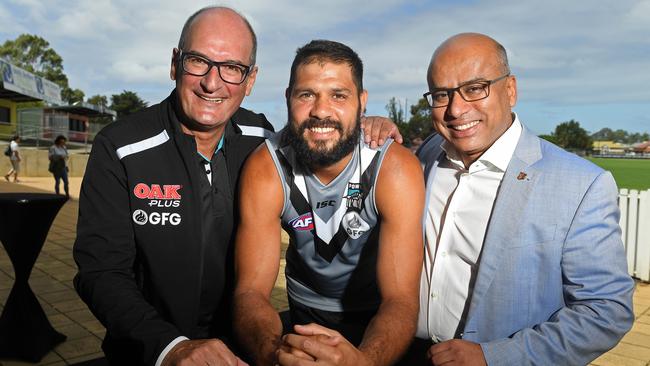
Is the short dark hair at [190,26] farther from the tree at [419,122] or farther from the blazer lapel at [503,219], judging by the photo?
the tree at [419,122]

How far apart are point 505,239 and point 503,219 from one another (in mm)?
93

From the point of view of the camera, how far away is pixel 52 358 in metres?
4.53

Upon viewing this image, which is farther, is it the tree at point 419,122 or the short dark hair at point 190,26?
the tree at point 419,122

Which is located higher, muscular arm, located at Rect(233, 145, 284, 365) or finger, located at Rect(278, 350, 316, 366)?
muscular arm, located at Rect(233, 145, 284, 365)

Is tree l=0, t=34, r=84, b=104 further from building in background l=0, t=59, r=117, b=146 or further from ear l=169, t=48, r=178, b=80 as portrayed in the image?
ear l=169, t=48, r=178, b=80

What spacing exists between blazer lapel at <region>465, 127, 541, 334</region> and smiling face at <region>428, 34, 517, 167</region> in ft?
0.87

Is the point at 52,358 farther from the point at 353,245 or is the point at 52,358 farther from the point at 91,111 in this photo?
the point at 91,111

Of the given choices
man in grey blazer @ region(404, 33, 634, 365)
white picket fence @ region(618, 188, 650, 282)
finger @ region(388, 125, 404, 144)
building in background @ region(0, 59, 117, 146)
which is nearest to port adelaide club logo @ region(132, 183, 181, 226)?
finger @ region(388, 125, 404, 144)

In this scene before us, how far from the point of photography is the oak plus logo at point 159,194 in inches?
97.7

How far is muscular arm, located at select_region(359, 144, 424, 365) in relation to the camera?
7.64ft

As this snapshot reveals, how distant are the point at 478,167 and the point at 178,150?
1.55 m

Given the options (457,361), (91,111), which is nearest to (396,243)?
(457,361)

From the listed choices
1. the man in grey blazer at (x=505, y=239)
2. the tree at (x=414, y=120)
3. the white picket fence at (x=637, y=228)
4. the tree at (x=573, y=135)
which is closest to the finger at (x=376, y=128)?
the man in grey blazer at (x=505, y=239)

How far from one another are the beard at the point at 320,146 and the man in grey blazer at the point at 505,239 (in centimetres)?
56
